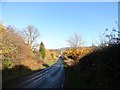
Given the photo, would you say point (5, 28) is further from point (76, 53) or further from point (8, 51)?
point (76, 53)

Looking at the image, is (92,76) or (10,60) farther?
(10,60)

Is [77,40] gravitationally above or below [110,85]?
above

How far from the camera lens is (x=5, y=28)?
3506cm

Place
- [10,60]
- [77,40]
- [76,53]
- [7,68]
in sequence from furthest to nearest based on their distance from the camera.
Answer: [77,40], [76,53], [10,60], [7,68]

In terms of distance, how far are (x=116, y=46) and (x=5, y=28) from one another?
75.9 ft

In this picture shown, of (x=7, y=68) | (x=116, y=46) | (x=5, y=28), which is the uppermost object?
(x=5, y=28)

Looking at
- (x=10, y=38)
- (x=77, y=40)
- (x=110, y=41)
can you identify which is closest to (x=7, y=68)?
(x=10, y=38)

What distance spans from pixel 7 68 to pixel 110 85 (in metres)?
20.1

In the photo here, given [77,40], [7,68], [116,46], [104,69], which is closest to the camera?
[116,46]

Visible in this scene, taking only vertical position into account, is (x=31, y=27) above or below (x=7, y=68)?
above

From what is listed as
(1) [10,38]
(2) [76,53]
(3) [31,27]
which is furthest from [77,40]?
(1) [10,38]

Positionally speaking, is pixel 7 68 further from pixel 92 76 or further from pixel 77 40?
pixel 77 40

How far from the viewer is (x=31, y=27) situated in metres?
90.2

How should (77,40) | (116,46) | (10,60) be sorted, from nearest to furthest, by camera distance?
(116,46), (10,60), (77,40)
